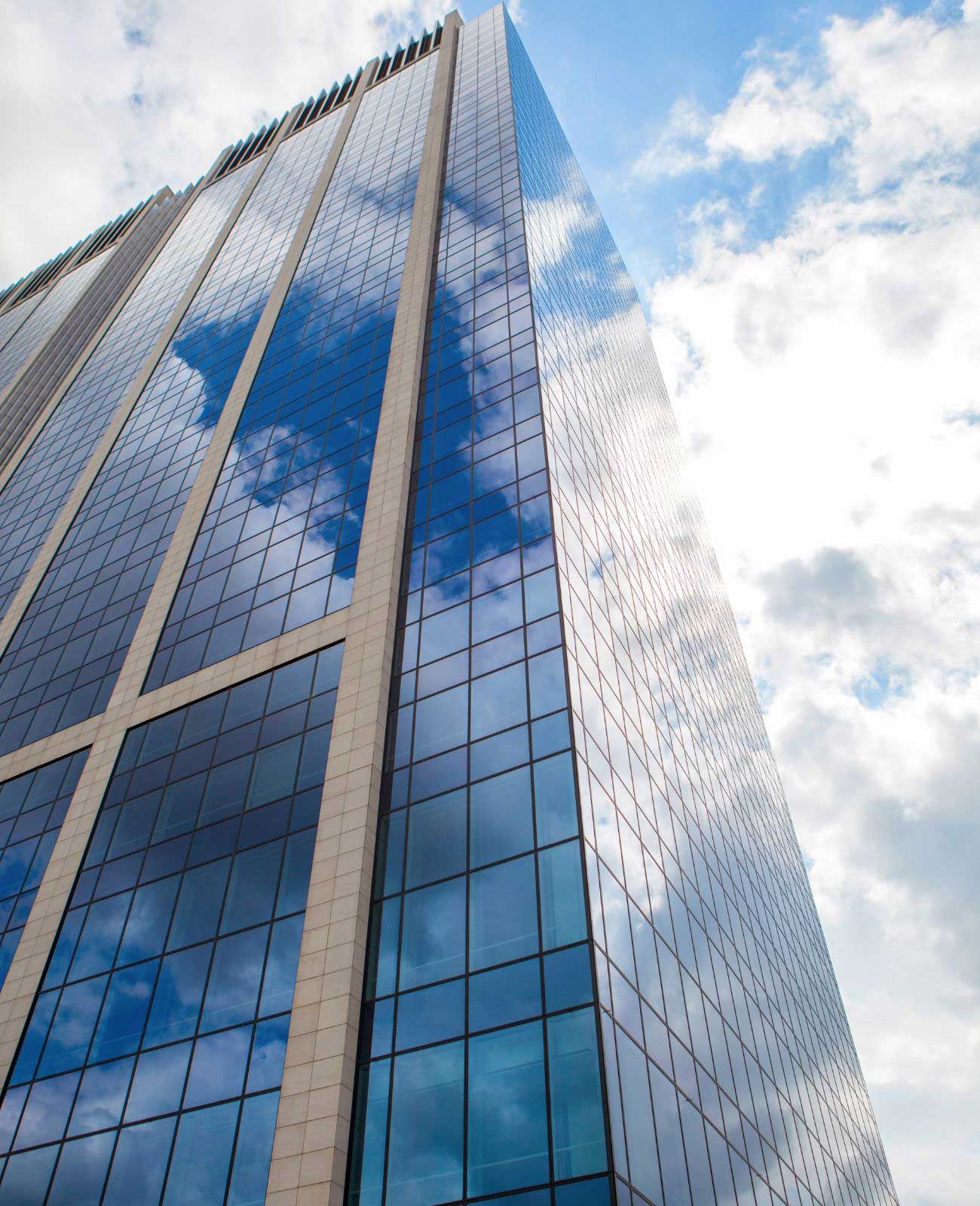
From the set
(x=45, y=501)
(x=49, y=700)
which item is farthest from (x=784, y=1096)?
(x=45, y=501)

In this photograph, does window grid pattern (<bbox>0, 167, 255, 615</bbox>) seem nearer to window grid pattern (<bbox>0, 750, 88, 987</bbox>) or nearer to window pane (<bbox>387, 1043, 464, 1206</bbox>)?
window grid pattern (<bbox>0, 750, 88, 987</bbox>)

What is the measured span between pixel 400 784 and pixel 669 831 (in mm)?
12218

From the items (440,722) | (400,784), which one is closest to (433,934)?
(400,784)

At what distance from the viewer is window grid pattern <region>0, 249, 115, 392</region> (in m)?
103

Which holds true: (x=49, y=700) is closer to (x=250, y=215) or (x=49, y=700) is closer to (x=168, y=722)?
(x=168, y=722)

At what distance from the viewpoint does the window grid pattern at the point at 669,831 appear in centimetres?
2673

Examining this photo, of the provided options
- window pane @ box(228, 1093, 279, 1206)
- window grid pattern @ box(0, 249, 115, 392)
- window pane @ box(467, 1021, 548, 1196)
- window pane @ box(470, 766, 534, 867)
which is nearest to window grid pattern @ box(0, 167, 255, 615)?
window grid pattern @ box(0, 249, 115, 392)

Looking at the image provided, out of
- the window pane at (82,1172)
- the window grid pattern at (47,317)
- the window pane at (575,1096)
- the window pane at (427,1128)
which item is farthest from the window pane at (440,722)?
the window grid pattern at (47,317)

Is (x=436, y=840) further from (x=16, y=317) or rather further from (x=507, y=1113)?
(x=16, y=317)

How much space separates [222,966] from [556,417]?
25825 millimetres

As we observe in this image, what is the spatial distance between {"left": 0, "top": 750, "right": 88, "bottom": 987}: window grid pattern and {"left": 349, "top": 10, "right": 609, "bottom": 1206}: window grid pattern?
15.5 metres

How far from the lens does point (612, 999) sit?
2398 cm

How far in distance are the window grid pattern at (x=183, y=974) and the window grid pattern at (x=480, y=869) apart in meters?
3.17

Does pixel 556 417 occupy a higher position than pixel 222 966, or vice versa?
pixel 556 417
